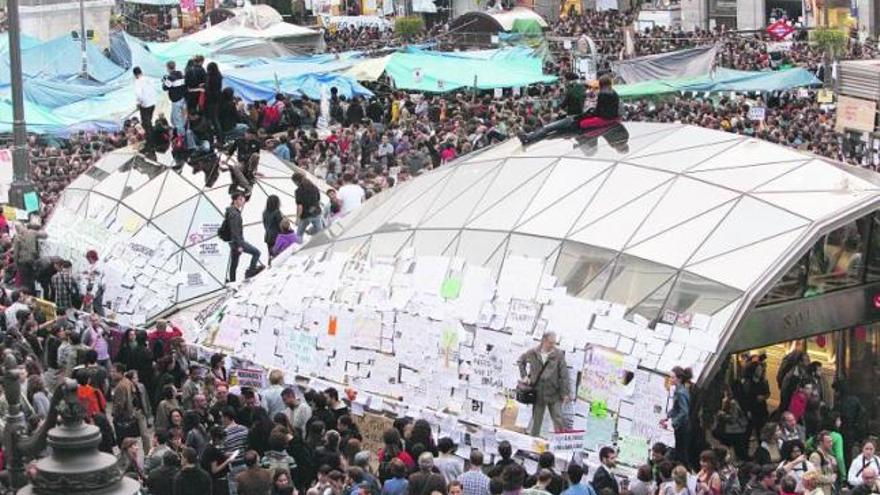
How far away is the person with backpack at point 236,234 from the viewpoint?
22.9 metres

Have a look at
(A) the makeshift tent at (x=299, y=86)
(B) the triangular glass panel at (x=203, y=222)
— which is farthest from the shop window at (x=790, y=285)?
(A) the makeshift tent at (x=299, y=86)

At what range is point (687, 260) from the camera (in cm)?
1828

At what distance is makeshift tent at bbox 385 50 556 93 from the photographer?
41781 millimetres

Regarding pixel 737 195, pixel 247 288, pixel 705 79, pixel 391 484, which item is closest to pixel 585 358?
pixel 737 195

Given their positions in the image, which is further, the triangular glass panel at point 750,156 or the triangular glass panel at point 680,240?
the triangular glass panel at point 750,156

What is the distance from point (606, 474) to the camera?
1501cm

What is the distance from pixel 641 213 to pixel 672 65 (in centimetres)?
2183

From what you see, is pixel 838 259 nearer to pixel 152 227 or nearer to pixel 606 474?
pixel 606 474

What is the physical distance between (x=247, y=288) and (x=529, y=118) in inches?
538

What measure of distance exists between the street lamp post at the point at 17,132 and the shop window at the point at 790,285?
43.2 feet

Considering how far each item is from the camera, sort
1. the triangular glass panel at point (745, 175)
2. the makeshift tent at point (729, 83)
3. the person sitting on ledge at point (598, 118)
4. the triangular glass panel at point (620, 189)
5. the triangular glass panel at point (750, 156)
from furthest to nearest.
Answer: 1. the makeshift tent at point (729, 83)
2. the person sitting on ledge at point (598, 118)
3. the triangular glass panel at point (750, 156)
4. the triangular glass panel at point (620, 189)
5. the triangular glass panel at point (745, 175)

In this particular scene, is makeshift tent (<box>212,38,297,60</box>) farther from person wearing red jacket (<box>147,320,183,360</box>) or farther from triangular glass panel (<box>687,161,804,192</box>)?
triangular glass panel (<box>687,161,804,192</box>)

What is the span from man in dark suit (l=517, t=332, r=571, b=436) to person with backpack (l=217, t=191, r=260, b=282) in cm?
623

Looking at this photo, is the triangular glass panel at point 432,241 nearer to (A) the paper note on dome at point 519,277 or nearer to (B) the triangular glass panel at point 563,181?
(B) the triangular glass panel at point 563,181
